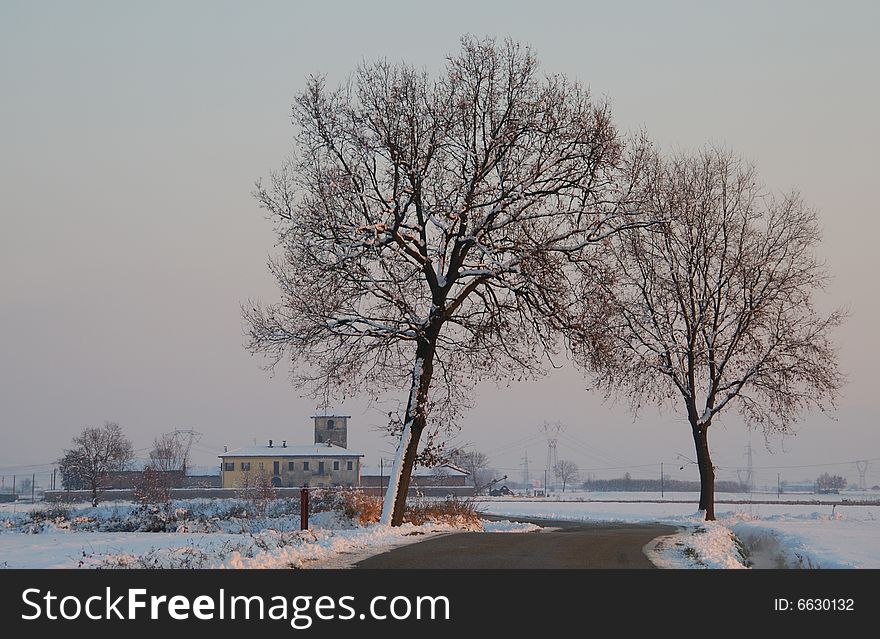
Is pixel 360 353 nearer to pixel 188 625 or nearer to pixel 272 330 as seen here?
pixel 272 330

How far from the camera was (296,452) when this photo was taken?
148 meters

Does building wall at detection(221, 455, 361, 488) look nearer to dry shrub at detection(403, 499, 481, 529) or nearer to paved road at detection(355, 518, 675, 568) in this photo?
dry shrub at detection(403, 499, 481, 529)

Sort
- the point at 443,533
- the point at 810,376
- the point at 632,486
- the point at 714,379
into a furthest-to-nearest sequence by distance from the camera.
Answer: the point at 632,486
the point at 714,379
the point at 810,376
the point at 443,533

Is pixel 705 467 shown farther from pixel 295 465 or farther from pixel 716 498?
pixel 295 465

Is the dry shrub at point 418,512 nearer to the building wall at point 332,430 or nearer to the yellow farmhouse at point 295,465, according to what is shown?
the yellow farmhouse at point 295,465

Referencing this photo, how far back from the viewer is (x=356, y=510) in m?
27.8

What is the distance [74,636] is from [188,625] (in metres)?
1.14

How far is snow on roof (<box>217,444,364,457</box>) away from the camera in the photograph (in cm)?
14725

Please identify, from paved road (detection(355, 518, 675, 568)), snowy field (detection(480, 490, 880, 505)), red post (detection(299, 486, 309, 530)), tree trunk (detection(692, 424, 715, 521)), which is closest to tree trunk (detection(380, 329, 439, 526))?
red post (detection(299, 486, 309, 530))

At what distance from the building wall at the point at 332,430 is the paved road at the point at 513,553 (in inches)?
5411

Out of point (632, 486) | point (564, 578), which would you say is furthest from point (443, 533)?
point (632, 486)

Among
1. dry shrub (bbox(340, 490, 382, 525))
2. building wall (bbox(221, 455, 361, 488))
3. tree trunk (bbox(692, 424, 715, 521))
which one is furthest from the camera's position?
building wall (bbox(221, 455, 361, 488))

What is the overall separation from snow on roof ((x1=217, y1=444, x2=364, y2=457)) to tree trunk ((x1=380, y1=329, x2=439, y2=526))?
397 ft

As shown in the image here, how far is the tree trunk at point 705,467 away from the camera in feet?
139
